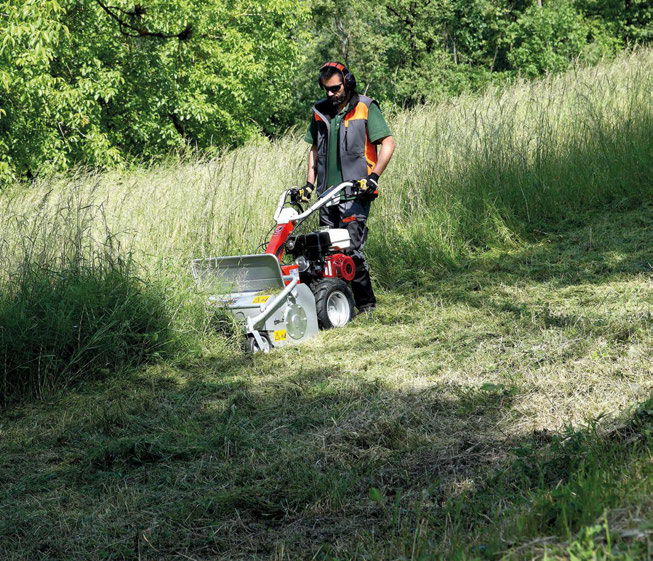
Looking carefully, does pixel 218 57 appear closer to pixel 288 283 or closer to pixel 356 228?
pixel 356 228

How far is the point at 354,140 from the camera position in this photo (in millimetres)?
6191

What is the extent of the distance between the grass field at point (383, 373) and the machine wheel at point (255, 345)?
178mm

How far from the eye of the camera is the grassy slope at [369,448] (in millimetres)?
2350

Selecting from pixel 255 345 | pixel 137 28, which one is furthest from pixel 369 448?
pixel 137 28

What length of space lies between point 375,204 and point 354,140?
2.22m

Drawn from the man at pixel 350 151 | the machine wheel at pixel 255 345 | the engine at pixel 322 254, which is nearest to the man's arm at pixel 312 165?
the man at pixel 350 151

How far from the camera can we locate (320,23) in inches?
1399

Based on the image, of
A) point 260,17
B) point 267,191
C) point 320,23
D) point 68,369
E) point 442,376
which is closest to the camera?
point 442,376

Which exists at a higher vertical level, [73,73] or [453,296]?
[73,73]

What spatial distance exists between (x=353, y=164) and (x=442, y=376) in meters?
2.49

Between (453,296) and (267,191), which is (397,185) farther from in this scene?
(453,296)

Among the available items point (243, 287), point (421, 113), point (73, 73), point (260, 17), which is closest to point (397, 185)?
point (421, 113)

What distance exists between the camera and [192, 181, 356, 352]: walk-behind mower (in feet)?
17.9

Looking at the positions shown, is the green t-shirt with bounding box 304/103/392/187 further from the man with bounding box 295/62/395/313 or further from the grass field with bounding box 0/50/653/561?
the grass field with bounding box 0/50/653/561
